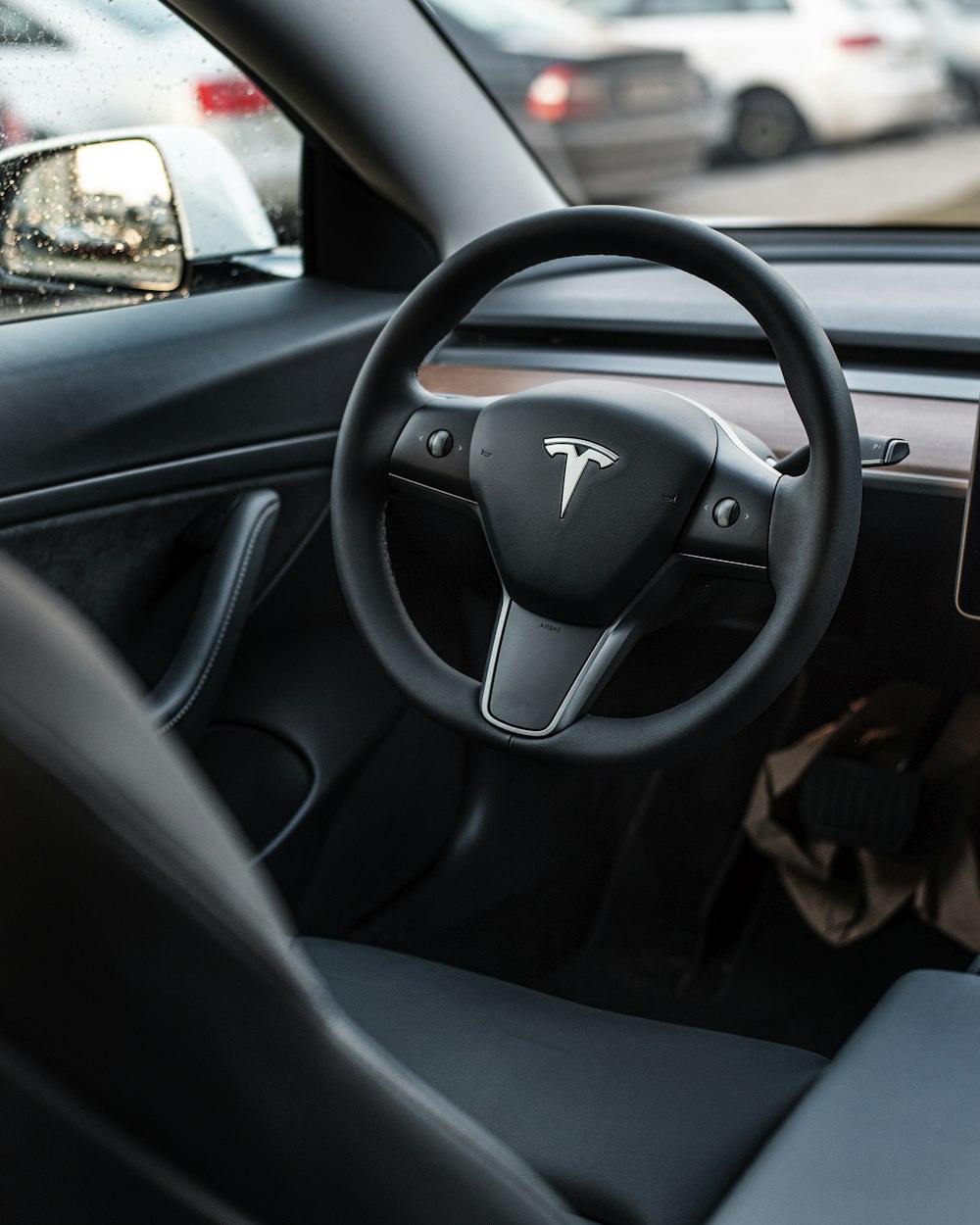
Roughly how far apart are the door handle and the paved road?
4.72 m

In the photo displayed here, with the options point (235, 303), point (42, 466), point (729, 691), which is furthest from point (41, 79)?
point (729, 691)

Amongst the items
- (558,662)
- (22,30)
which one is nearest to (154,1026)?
(558,662)

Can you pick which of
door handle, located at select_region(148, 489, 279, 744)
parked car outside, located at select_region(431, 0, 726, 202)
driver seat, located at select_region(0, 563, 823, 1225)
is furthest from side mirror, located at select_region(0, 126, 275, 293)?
parked car outside, located at select_region(431, 0, 726, 202)

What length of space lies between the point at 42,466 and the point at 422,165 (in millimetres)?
647

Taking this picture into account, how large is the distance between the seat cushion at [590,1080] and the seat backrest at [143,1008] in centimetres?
54

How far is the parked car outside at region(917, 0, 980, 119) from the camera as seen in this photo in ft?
26.2

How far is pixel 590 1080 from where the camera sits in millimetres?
1087

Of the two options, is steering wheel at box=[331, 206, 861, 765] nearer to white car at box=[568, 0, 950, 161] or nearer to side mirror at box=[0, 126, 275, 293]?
side mirror at box=[0, 126, 275, 293]

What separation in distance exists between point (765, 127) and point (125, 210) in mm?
6507

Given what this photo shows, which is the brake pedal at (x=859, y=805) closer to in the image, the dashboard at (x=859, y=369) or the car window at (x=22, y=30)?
the dashboard at (x=859, y=369)

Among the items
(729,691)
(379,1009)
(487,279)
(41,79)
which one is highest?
(41,79)

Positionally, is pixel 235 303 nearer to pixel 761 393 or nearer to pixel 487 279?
pixel 487 279

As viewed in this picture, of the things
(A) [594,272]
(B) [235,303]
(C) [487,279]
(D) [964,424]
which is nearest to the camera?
(C) [487,279]

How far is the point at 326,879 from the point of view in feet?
5.67
